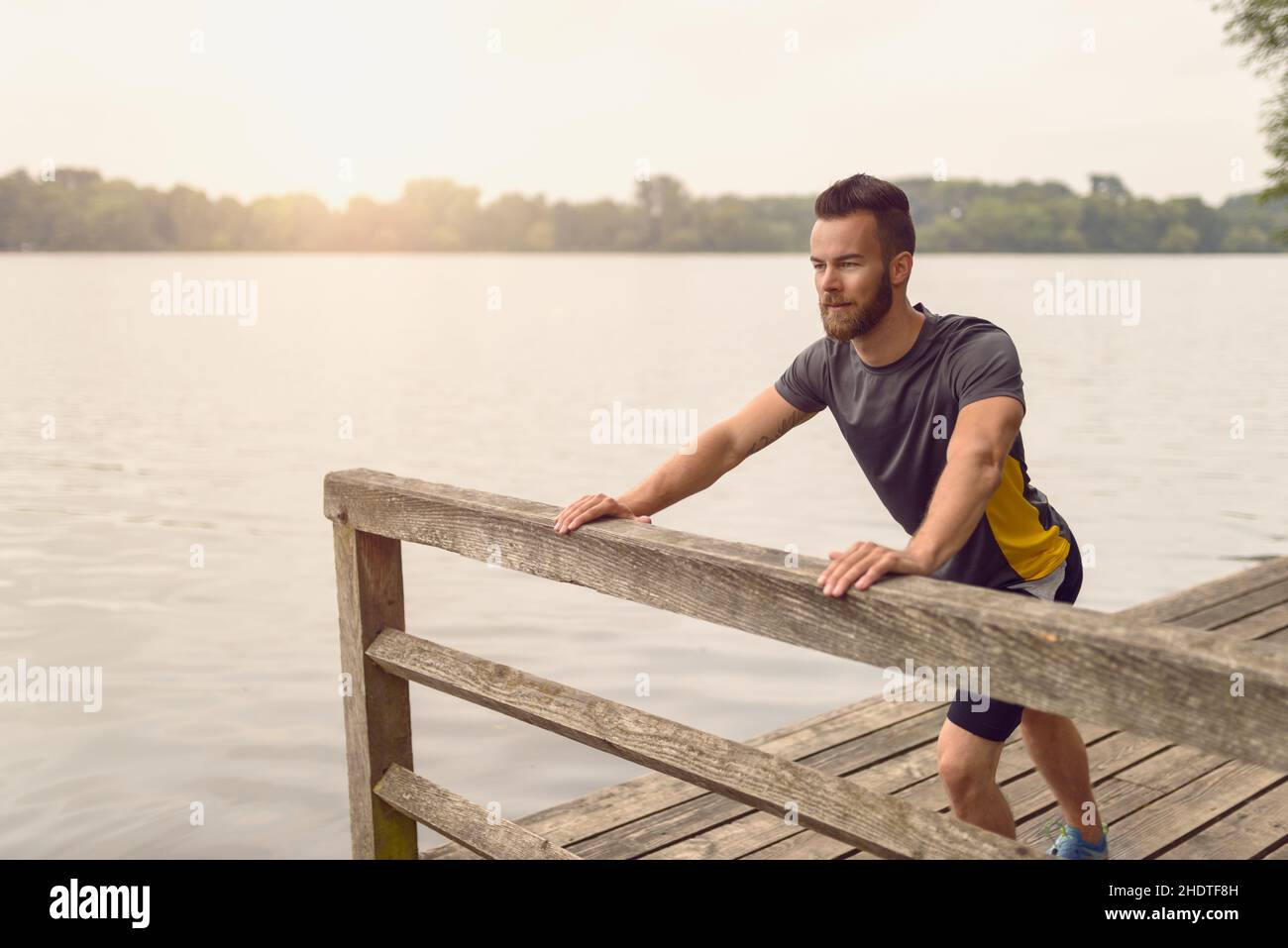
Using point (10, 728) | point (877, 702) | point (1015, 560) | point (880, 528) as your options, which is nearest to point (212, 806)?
point (10, 728)

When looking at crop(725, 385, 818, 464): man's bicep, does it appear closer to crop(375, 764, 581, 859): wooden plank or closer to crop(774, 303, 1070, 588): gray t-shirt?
crop(774, 303, 1070, 588): gray t-shirt

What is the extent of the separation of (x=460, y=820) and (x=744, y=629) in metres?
1.37

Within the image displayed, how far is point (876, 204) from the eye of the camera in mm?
3348

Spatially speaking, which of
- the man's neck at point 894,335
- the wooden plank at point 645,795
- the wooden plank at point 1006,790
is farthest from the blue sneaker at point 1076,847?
the man's neck at point 894,335

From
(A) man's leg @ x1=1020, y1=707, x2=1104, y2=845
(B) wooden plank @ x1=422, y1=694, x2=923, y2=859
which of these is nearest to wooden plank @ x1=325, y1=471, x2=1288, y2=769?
(B) wooden plank @ x1=422, y1=694, x2=923, y2=859

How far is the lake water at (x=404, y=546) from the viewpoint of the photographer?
751 cm

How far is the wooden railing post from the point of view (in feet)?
12.4

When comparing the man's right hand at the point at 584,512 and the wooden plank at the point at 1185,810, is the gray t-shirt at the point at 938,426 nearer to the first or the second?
the man's right hand at the point at 584,512

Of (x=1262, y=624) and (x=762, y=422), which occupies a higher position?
(x=762, y=422)

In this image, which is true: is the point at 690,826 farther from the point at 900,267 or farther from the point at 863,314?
the point at 900,267

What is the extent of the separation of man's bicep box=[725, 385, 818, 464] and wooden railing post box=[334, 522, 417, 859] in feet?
3.50

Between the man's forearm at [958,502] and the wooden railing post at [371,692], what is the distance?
65.6 inches

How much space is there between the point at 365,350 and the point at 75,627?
2982cm

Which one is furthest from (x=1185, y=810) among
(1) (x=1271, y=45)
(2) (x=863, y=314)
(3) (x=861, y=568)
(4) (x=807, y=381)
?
(1) (x=1271, y=45)
